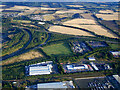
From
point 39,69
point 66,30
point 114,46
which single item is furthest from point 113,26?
point 39,69

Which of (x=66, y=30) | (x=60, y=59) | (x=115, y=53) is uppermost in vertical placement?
(x=66, y=30)

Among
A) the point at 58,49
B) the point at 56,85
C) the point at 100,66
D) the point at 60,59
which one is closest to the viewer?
the point at 56,85

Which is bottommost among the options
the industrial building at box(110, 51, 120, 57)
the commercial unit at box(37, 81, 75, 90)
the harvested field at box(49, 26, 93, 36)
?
the commercial unit at box(37, 81, 75, 90)

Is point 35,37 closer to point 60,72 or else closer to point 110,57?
point 60,72

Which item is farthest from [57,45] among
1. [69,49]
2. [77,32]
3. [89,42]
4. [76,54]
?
[77,32]

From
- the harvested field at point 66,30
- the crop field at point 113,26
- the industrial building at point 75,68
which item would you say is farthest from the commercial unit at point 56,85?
the crop field at point 113,26

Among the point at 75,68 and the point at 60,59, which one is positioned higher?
the point at 60,59

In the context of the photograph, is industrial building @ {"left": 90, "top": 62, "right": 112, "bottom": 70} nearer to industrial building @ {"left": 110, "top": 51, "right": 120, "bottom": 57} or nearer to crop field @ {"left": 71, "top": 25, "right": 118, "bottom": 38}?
industrial building @ {"left": 110, "top": 51, "right": 120, "bottom": 57}

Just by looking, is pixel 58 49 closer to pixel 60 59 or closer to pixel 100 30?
pixel 60 59

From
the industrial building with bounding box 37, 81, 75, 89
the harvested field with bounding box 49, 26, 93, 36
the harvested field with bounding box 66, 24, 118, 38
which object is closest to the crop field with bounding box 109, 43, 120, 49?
the harvested field with bounding box 66, 24, 118, 38
